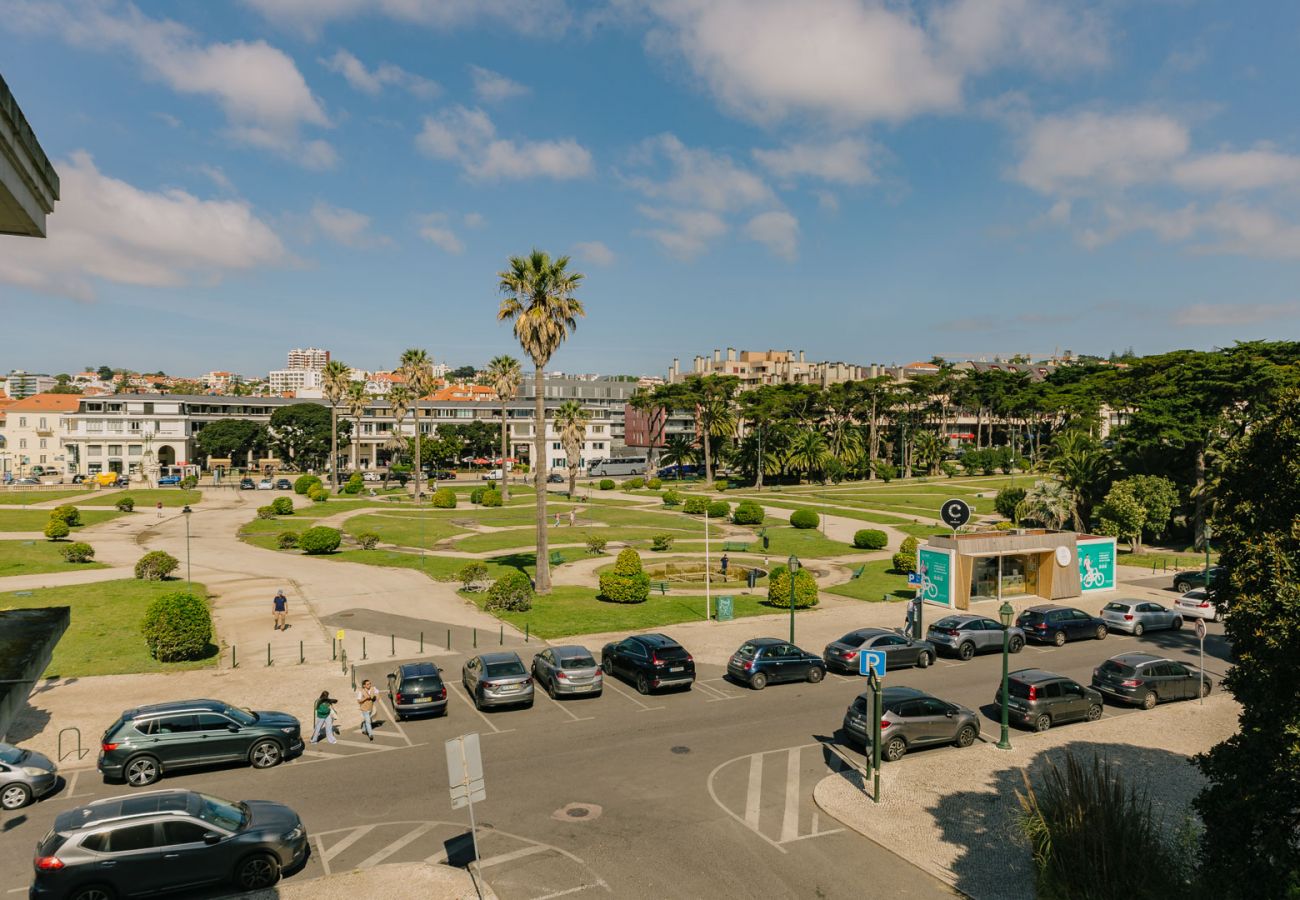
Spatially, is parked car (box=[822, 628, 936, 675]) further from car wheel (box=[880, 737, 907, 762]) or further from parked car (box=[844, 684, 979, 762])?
car wheel (box=[880, 737, 907, 762])

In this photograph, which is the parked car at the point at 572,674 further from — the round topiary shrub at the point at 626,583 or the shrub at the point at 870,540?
the shrub at the point at 870,540

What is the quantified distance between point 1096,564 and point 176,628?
150 ft

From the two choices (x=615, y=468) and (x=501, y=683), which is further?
(x=615, y=468)

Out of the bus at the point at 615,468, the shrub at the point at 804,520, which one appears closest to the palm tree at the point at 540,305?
the shrub at the point at 804,520

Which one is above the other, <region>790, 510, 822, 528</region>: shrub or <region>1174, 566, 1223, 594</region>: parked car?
<region>790, 510, 822, 528</region>: shrub

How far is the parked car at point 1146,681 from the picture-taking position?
2508 cm

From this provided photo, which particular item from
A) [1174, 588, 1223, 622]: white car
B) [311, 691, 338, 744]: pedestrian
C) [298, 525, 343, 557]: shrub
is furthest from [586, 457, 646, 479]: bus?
[311, 691, 338, 744]: pedestrian

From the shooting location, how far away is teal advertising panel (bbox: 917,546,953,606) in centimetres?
4028

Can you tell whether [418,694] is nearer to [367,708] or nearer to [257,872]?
[367,708]

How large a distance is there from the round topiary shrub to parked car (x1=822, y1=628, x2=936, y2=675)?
40.1ft

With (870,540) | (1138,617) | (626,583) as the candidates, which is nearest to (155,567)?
(626,583)

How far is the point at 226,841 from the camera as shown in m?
13.5

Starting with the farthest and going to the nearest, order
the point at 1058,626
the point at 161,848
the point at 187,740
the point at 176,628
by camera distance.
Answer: the point at 1058,626 → the point at 176,628 → the point at 187,740 → the point at 161,848

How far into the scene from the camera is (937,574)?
41094mm
